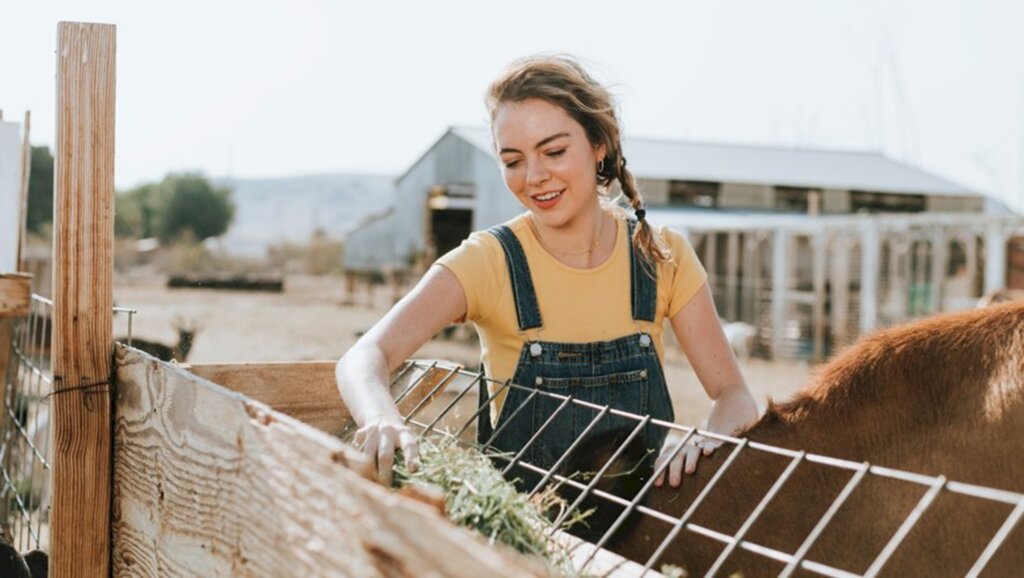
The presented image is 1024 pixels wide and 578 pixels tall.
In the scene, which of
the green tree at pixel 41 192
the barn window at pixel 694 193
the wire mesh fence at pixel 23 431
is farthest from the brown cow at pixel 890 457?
→ the green tree at pixel 41 192

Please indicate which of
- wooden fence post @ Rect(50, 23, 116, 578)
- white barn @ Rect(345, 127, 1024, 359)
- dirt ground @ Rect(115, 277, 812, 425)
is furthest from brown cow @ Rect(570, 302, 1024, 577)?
white barn @ Rect(345, 127, 1024, 359)

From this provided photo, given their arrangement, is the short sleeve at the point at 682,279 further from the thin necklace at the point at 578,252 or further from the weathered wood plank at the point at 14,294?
the weathered wood plank at the point at 14,294

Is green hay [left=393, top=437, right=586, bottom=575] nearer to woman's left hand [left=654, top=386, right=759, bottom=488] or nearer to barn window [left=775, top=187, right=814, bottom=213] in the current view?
woman's left hand [left=654, top=386, right=759, bottom=488]

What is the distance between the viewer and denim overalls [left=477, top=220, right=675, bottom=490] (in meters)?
2.64

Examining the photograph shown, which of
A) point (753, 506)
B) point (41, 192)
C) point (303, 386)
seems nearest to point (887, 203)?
point (41, 192)

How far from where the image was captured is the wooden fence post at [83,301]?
2258 mm

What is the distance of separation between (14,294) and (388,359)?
1.14 m

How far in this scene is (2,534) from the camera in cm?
290

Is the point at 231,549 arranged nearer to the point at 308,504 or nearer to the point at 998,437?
the point at 308,504

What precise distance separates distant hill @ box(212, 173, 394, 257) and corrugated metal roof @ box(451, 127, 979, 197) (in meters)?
107

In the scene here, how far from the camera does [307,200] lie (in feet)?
526

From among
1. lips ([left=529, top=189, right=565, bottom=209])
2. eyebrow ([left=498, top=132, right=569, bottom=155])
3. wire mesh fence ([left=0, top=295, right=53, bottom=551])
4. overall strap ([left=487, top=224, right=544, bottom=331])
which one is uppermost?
eyebrow ([left=498, top=132, right=569, bottom=155])

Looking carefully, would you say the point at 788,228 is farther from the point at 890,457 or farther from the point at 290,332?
the point at 890,457

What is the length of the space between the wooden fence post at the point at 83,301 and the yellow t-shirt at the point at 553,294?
86 cm
